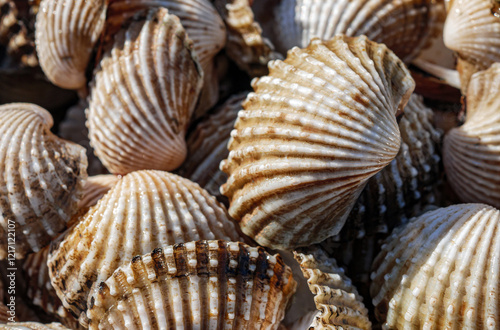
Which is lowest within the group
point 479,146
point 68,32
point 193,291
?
point 193,291

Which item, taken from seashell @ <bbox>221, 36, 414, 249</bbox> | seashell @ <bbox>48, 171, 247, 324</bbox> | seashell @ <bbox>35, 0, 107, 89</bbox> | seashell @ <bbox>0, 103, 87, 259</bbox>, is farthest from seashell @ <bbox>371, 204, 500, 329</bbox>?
seashell @ <bbox>35, 0, 107, 89</bbox>

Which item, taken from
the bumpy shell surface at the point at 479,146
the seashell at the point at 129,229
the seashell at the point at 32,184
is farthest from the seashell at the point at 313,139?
the seashell at the point at 32,184

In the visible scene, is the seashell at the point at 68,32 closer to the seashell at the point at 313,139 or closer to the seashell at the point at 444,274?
the seashell at the point at 313,139

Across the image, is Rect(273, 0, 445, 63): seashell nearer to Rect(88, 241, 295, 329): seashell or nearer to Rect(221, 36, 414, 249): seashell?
Rect(221, 36, 414, 249): seashell

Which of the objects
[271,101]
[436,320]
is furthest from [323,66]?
[436,320]

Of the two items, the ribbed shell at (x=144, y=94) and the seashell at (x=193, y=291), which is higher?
the ribbed shell at (x=144, y=94)

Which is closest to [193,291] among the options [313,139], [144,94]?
[313,139]

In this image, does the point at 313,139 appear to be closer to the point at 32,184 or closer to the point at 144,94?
the point at 144,94
